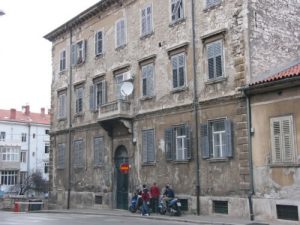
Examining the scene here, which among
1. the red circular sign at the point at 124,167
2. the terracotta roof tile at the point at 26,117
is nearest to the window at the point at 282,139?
the red circular sign at the point at 124,167

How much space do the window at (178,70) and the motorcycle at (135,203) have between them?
590 cm

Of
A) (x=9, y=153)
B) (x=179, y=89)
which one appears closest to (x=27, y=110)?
(x=9, y=153)

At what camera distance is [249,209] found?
64.1 feet

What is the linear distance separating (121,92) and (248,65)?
350 inches

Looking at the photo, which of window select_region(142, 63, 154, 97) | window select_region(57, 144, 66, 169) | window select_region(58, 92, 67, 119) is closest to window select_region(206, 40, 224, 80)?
window select_region(142, 63, 154, 97)

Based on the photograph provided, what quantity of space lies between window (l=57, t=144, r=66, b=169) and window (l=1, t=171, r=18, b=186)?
41.9m

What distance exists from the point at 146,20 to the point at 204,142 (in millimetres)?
8385

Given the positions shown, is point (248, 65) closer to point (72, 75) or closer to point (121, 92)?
point (121, 92)

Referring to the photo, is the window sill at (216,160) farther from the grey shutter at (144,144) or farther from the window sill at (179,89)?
the grey shutter at (144,144)

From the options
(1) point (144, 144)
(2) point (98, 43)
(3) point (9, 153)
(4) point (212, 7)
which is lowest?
(1) point (144, 144)

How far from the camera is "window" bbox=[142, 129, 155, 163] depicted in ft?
82.4

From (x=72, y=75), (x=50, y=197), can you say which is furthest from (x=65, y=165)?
(x=72, y=75)

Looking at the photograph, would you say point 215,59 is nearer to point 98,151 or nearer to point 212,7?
point 212,7

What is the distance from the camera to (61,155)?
33.8m
